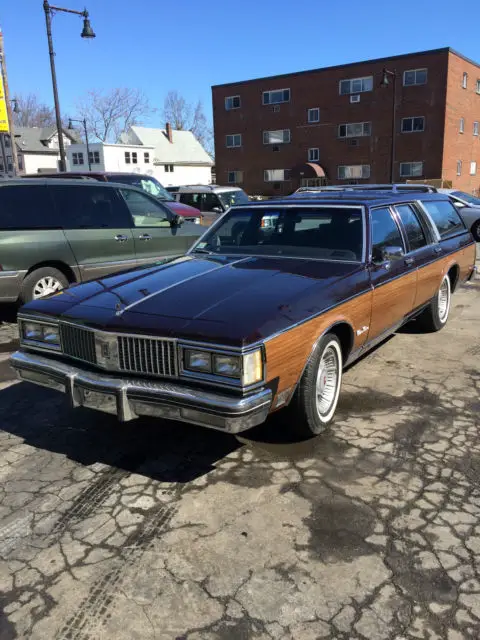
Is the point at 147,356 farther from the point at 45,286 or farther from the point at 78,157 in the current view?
the point at 78,157

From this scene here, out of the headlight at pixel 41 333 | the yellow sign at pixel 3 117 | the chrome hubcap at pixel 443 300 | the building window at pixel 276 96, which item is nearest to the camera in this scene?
the headlight at pixel 41 333

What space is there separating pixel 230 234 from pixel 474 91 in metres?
40.6

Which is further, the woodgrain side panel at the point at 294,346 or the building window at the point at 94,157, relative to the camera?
the building window at the point at 94,157

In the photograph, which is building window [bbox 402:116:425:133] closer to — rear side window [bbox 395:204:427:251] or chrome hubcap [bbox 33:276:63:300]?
rear side window [bbox 395:204:427:251]

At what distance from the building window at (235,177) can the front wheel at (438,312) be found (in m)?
40.0

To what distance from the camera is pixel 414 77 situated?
35.2 meters

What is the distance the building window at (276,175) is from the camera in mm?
42500

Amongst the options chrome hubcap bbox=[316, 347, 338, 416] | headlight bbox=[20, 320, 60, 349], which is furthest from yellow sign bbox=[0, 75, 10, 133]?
chrome hubcap bbox=[316, 347, 338, 416]

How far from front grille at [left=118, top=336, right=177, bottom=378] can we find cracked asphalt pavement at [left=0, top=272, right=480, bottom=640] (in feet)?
2.36

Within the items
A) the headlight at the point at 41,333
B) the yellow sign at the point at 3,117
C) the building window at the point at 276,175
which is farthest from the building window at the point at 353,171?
the headlight at the point at 41,333

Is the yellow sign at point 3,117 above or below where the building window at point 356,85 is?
below

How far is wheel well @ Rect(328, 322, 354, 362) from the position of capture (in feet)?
12.9

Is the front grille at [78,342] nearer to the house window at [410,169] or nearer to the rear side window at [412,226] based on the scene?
the rear side window at [412,226]

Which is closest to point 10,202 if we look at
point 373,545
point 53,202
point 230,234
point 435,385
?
point 53,202
